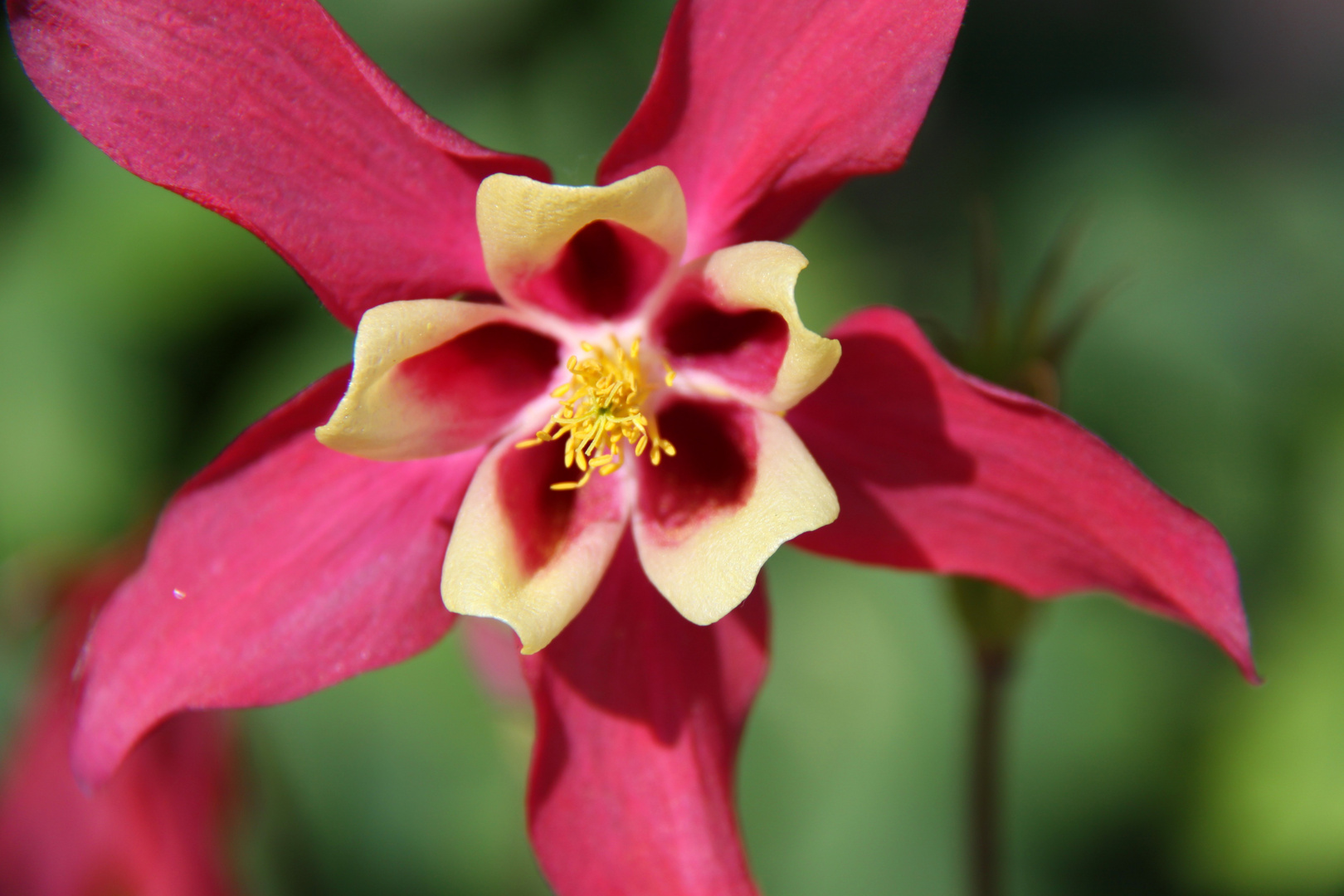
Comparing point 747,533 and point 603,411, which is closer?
point 747,533

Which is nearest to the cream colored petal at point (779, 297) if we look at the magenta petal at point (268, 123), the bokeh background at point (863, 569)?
the magenta petal at point (268, 123)

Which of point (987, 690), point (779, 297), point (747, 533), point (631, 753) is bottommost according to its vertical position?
point (987, 690)

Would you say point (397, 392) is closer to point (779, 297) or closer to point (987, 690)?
point (779, 297)

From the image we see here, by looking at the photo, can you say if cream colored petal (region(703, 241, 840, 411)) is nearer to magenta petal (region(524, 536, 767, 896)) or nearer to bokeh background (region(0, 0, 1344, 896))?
magenta petal (region(524, 536, 767, 896))

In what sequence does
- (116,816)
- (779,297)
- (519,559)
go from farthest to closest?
(116,816), (519,559), (779,297)

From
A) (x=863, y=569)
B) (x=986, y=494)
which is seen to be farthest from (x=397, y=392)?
(x=863, y=569)

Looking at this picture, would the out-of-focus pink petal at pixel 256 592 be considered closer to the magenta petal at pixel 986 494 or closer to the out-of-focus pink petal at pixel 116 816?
the magenta petal at pixel 986 494

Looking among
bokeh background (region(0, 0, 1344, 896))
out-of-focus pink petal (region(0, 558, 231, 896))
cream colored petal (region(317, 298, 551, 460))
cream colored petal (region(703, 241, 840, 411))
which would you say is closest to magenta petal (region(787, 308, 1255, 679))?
cream colored petal (region(703, 241, 840, 411))
